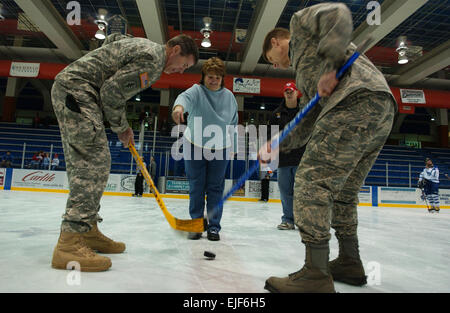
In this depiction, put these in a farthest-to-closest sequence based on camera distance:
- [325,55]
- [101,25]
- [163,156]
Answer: [163,156], [101,25], [325,55]

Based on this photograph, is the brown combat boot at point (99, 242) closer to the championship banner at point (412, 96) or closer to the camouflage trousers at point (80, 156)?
the camouflage trousers at point (80, 156)

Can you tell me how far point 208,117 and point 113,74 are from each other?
88 centimetres

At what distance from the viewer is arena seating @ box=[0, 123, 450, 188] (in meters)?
8.45

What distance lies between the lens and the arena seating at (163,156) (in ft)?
27.7

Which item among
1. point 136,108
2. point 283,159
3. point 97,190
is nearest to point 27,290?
point 97,190

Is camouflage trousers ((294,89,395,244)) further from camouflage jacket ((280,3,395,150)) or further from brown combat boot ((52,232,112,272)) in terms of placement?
brown combat boot ((52,232,112,272))

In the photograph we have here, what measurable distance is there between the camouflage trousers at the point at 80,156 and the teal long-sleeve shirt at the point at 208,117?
83 cm

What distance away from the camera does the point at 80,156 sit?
1.23m

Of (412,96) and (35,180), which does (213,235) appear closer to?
(35,180)

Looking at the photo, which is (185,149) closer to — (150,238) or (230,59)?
(150,238)

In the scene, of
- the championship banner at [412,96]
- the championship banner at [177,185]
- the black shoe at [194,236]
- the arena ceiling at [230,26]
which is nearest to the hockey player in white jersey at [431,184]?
the championship banner at [412,96]

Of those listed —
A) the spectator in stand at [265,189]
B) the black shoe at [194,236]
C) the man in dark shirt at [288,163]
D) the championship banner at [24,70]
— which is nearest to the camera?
the black shoe at [194,236]

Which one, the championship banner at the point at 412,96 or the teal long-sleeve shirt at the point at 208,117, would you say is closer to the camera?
the teal long-sleeve shirt at the point at 208,117

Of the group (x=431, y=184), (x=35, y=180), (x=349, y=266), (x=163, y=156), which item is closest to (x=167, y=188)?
(x=163, y=156)
